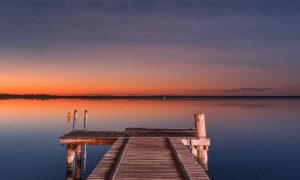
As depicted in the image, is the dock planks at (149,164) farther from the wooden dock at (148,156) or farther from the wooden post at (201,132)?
the wooden post at (201,132)

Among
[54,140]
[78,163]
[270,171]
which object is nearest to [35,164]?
[78,163]

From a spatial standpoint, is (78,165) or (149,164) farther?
(78,165)

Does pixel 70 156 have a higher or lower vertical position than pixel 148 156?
Result: lower

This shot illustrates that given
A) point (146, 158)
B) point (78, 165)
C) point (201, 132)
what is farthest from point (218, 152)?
point (146, 158)

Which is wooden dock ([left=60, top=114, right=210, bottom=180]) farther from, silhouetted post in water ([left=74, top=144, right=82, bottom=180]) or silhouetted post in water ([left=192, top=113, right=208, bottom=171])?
silhouetted post in water ([left=74, top=144, right=82, bottom=180])

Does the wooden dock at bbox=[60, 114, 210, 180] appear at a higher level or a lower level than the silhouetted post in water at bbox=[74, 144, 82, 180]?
higher

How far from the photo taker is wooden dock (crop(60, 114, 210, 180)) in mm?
9898

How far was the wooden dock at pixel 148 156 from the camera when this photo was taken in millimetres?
9898

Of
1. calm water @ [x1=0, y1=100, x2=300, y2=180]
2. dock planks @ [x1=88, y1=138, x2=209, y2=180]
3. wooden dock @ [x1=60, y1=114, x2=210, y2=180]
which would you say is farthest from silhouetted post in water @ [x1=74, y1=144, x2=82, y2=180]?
dock planks @ [x1=88, y1=138, x2=209, y2=180]

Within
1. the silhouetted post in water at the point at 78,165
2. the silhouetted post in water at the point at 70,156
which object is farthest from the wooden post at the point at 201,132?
the silhouetted post in water at the point at 78,165

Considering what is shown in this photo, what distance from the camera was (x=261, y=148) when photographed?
3731cm

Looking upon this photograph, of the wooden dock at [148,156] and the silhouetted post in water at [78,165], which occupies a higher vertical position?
the wooden dock at [148,156]

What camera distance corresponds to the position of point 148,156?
12.8 meters

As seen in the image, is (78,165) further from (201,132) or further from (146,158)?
(146,158)
